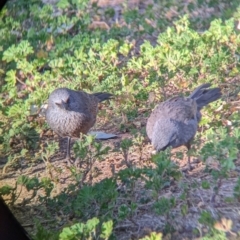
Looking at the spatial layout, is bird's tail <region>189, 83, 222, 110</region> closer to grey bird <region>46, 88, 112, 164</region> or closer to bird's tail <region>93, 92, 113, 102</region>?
bird's tail <region>93, 92, 113, 102</region>

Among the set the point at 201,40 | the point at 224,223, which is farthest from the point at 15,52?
the point at 224,223

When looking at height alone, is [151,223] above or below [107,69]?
below

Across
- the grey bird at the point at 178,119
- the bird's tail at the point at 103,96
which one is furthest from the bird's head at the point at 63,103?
the grey bird at the point at 178,119

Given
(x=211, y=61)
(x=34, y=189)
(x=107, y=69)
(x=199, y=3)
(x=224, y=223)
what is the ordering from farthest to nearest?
(x=199, y=3) → (x=107, y=69) → (x=211, y=61) → (x=34, y=189) → (x=224, y=223)

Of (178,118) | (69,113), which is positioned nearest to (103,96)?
(69,113)

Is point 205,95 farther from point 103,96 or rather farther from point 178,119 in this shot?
point 103,96

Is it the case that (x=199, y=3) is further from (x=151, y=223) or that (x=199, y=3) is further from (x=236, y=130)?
(x=151, y=223)

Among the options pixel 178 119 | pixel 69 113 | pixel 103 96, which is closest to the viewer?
pixel 178 119

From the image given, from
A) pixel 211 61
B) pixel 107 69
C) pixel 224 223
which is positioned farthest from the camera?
pixel 107 69
